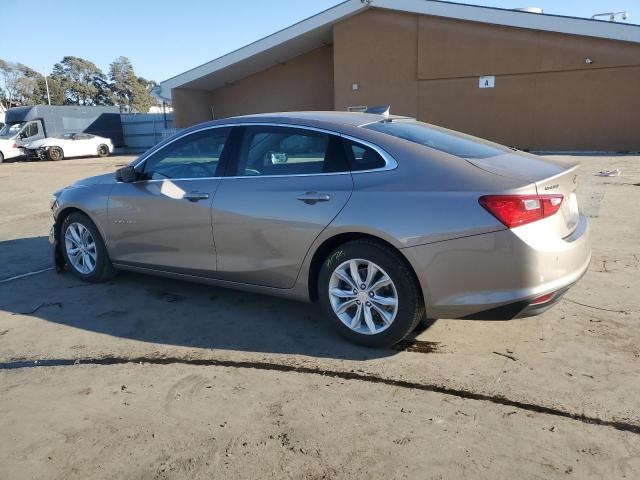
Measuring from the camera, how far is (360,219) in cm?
343

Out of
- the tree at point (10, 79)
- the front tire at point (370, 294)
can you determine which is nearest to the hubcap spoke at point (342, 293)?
the front tire at point (370, 294)

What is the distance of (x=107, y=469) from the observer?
8.16 feet

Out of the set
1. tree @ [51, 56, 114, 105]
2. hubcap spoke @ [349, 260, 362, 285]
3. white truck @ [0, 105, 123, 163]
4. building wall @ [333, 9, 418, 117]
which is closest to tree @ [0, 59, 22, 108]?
tree @ [51, 56, 114, 105]

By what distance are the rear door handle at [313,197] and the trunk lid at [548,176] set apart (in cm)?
99

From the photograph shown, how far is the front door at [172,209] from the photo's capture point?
4.28 m

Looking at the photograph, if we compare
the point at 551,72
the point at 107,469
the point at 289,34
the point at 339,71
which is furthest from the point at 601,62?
the point at 107,469

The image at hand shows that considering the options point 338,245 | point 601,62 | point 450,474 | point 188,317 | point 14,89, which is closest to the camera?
point 450,474

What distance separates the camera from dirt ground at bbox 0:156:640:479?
8.18 feet

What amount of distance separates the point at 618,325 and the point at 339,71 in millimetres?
20022

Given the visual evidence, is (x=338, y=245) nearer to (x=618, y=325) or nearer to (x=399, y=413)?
(x=399, y=413)

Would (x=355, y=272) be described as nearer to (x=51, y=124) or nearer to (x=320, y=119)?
(x=320, y=119)

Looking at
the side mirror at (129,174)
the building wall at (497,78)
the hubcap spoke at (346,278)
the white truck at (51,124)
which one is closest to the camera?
the hubcap spoke at (346,278)

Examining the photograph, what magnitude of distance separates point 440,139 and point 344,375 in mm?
1901

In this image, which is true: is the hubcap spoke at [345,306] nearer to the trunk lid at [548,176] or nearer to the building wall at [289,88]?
the trunk lid at [548,176]
